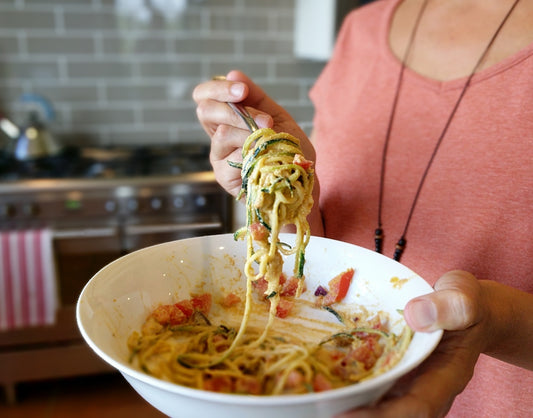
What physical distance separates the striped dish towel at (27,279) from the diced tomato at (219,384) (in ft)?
5.31

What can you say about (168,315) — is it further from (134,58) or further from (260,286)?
(134,58)

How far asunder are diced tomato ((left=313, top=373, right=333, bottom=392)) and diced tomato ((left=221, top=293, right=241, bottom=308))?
28 centimetres

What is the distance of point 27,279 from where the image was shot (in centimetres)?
212

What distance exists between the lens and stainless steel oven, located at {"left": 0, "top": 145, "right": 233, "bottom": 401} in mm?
2105

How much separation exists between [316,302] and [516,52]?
23.9 inches

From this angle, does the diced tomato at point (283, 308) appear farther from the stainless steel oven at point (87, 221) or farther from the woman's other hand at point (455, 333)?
the stainless steel oven at point (87, 221)

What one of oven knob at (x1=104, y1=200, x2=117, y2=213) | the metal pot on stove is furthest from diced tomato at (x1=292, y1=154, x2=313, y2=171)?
the metal pot on stove

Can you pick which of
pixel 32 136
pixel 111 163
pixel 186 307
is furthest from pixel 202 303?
pixel 32 136

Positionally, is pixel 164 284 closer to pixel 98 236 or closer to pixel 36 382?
pixel 98 236

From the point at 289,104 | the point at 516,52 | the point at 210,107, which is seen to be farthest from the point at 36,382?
the point at 516,52

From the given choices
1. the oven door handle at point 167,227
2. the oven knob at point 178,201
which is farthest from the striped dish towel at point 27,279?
the oven knob at point 178,201

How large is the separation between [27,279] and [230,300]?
1.48 metres

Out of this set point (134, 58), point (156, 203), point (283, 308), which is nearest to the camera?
point (283, 308)

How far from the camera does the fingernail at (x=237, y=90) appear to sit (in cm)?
92
